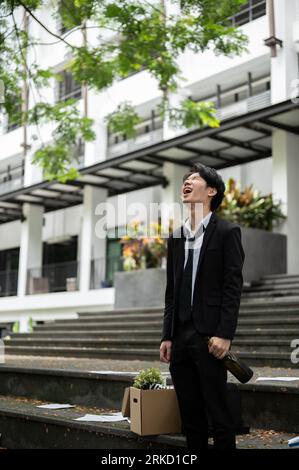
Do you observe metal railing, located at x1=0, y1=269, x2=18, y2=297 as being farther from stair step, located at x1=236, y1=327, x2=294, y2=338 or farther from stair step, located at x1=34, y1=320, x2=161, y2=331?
stair step, located at x1=236, y1=327, x2=294, y2=338

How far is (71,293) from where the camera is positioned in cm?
2066

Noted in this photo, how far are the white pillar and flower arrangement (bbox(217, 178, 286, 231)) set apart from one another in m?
2.88

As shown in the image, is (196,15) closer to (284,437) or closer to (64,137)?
(64,137)

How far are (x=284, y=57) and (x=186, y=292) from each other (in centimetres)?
1352

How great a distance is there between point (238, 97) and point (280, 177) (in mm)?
4299

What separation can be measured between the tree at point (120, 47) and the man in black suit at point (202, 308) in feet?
15.7

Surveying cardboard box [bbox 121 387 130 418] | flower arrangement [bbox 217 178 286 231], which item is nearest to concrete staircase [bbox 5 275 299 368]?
flower arrangement [bbox 217 178 286 231]

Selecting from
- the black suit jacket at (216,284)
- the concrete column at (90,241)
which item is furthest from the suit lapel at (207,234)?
the concrete column at (90,241)

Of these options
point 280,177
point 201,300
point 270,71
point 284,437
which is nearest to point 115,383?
point 284,437

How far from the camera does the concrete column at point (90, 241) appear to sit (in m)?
20.6

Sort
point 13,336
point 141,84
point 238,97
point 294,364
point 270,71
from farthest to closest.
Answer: point 141,84, point 238,97, point 270,71, point 13,336, point 294,364

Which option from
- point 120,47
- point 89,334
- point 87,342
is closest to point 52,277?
point 89,334

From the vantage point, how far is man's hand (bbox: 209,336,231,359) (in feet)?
10.9

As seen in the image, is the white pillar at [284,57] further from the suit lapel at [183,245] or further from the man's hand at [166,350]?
the man's hand at [166,350]
